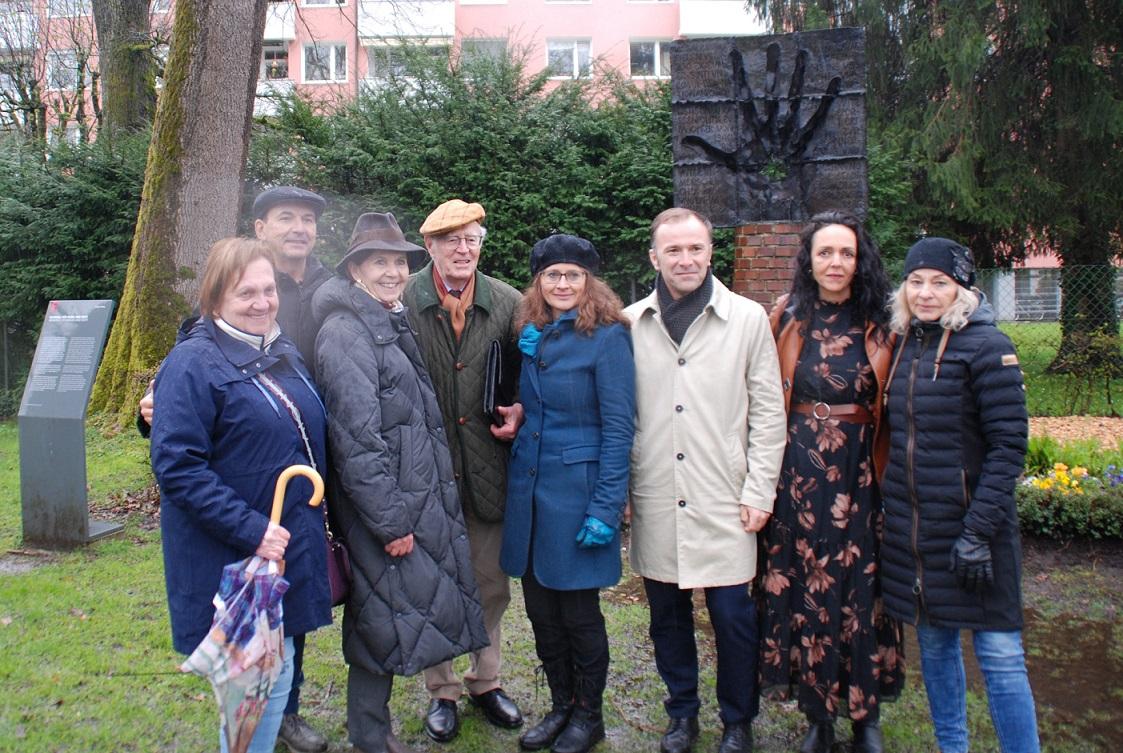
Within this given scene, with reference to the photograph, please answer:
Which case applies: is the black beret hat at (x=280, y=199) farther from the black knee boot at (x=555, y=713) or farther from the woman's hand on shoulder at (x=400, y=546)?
the black knee boot at (x=555, y=713)

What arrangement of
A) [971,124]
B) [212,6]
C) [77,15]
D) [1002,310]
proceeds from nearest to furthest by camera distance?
1. [212,6]
2. [1002,310]
3. [971,124]
4. [77,15]

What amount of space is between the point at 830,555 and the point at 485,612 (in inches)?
55.7

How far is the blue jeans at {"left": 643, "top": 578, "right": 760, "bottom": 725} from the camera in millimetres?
3123

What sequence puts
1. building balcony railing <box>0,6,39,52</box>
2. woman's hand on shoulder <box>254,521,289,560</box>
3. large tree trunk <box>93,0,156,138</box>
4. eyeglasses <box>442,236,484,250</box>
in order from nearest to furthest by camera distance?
woman's hand on shoulder <box>254,521,289,560</box> → eyeglasses <box>442,236,484,250</box> → large tree trunk <box>93,0,156,138</box> → building balcony railing <box>0,6,39,52</box>

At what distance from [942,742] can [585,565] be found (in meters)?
1.38

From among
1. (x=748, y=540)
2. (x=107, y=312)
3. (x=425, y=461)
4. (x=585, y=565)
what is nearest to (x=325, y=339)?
(x=425, y=461)

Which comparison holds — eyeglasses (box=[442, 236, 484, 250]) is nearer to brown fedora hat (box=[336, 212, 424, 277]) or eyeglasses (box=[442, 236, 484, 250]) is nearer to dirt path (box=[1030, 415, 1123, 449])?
brown fedora hat (box=[336, 212, 424, 277])

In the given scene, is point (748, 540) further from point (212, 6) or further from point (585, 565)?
point (212, 6)

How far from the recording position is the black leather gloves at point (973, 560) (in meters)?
2.71

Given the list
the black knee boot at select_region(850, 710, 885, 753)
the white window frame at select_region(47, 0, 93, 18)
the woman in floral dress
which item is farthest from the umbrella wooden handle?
the white window frame at select_region(47, 0, 93, 18)

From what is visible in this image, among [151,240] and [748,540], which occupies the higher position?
→ [151,240]

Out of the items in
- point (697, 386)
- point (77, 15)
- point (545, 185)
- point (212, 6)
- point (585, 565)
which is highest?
point (77, 15)

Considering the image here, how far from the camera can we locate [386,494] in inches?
110

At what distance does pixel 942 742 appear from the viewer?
3.02m
